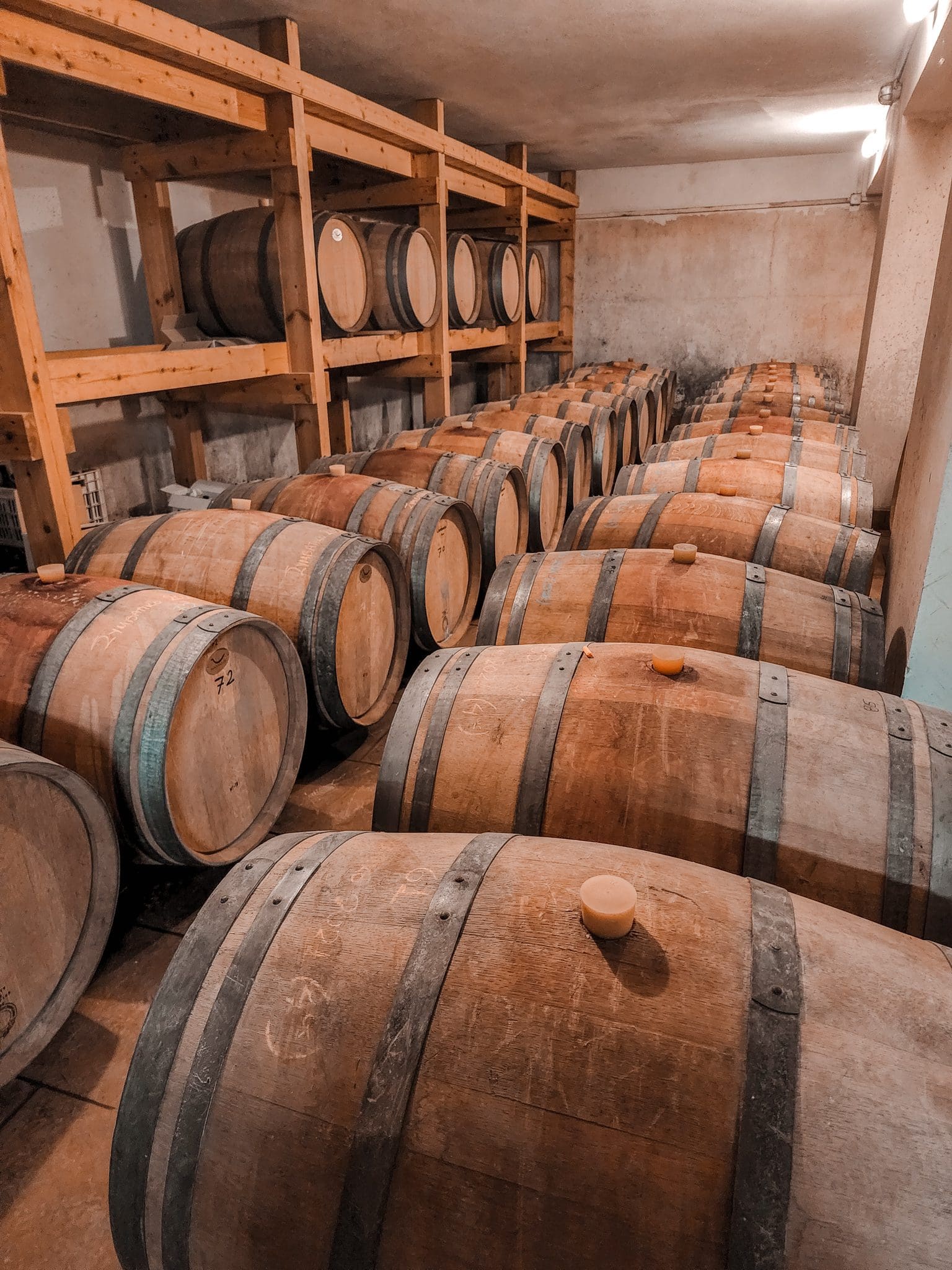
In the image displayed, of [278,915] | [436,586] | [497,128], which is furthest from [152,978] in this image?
[497,128]

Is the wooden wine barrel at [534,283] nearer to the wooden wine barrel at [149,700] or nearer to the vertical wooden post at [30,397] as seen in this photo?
the vertical wooden post at [30,397]

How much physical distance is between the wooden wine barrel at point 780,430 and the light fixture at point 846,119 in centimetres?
444

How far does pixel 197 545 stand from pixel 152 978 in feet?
6.05

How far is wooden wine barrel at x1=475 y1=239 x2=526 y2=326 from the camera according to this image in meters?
8.20

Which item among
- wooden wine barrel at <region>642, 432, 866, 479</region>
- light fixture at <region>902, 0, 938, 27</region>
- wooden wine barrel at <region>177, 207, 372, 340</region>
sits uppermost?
light fixture at <region>902, 0, 938, 27</region>

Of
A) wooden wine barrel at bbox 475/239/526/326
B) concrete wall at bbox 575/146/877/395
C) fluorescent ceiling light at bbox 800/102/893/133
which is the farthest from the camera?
concrete wall at bbox 575/146/877/395

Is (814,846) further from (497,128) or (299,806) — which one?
(497,128)

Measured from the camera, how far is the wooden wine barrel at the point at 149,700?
2475 mm

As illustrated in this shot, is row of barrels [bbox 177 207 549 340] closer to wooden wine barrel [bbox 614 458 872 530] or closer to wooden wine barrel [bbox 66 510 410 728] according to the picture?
wooden wine barrel [bbox 66 510 410 728]

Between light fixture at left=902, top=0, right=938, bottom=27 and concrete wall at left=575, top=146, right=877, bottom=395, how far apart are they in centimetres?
618

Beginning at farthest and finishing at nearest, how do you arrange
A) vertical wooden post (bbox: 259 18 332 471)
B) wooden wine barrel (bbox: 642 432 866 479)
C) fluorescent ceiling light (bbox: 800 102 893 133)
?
fluorescent ceiling light (bbox: 800 102 893 133), wooden wine barrel (bbox: 642 432 866 479), vertical wooden post (bbox: 259 18 332 471)

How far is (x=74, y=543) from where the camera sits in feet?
12.0

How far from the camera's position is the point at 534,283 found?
9781 millimetres

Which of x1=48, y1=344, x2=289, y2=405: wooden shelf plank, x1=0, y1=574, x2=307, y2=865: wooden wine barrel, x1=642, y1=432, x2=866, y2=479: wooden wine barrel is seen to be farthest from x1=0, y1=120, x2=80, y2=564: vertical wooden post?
x1=642, y1=432, x2=866, y2=479: wooden wine barrel
